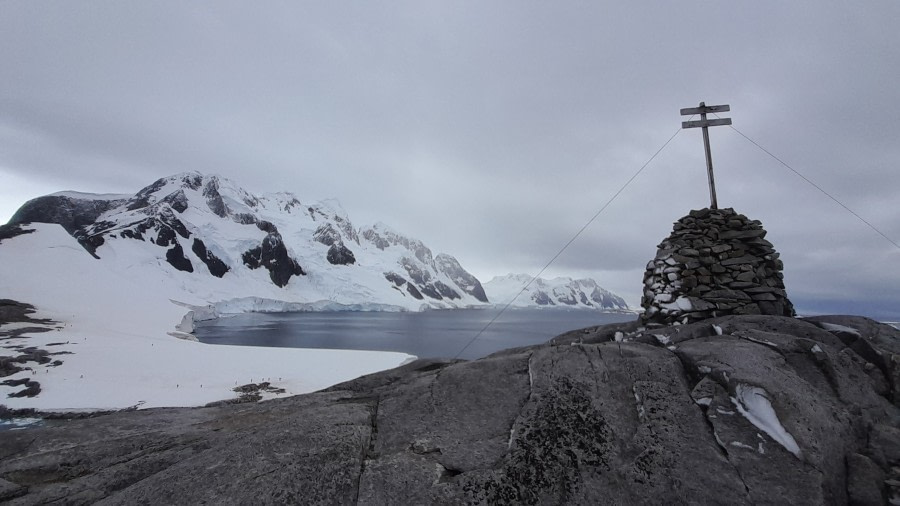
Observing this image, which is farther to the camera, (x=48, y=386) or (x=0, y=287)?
(x=0, y=287)

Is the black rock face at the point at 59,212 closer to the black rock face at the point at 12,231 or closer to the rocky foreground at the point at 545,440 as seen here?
the black rock face at the point at 12,231

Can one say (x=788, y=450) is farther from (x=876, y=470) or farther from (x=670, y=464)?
(x=670, y=464)

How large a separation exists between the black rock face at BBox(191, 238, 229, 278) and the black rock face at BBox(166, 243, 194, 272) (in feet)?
23.3

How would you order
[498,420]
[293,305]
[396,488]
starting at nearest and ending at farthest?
1. [396,488]
2. [498,420]
3. [293,305]

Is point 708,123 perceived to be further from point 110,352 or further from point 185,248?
point 185,248

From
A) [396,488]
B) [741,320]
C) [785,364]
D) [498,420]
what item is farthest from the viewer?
[741,320]

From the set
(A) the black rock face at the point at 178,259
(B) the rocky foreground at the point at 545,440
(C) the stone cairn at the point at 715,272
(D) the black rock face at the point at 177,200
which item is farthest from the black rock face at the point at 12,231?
(D) the black rock face at the point at 177,200

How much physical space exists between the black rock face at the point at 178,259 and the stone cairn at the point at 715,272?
547ft

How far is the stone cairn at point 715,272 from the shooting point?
9820mm

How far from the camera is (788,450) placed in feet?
15.4

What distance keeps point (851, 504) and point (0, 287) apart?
77.7 meters

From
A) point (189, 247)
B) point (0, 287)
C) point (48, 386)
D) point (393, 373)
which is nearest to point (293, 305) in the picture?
point (189, 247)

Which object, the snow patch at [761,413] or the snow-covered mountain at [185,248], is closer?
the snow patch at [761,413]

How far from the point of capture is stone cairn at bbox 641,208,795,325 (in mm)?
9820
